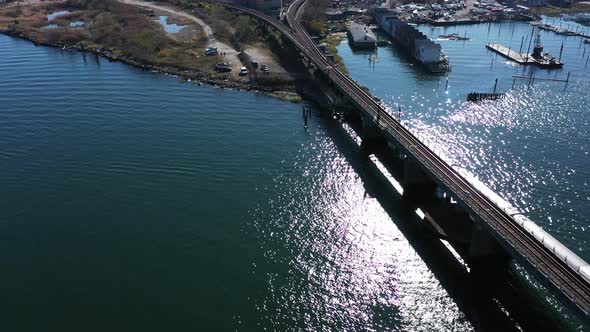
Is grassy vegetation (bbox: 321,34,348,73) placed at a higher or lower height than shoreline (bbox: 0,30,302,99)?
higher

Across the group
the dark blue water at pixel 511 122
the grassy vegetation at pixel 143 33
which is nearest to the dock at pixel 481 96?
the dark blue water at pixel 511 122

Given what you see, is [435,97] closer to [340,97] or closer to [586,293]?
[340,97]

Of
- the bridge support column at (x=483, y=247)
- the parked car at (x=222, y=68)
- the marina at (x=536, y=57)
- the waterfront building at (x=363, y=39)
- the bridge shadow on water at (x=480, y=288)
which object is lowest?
the bridge shadow on water at (x=480, y=288)

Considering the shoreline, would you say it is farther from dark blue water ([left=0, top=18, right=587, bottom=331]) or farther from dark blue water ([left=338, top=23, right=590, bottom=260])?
dark blue water ([left=338, top=23, right=590, bottom=260])

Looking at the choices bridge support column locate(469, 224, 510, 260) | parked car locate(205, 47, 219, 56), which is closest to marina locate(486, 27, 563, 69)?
parked car locate(205, 47, 219, 56)

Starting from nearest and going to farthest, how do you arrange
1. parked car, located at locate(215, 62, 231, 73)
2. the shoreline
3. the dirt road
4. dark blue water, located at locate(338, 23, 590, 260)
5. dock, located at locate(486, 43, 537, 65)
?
dark blue water, located at locate(338, 23, 590, 260) < the shoreline < parked car, located at locate(215, 62, 231, 73) < the dirt road < dock, located at locate(486, 43, 537, 65)

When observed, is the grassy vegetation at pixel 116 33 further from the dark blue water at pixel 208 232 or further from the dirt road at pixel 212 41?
the dark blue water at pixel 208 232
